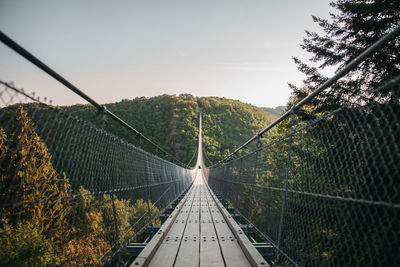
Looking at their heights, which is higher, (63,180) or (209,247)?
(63,180)

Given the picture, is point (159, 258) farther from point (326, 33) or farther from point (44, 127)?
point (326, 33)

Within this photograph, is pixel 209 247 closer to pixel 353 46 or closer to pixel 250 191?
pixel 250 191

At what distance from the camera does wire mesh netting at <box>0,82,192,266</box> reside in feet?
3.03

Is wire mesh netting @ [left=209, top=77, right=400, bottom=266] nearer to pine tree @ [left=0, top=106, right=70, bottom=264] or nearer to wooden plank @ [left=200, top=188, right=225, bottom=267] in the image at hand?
wooden plank @ [left=200, top=188, right=225, bottom=267]

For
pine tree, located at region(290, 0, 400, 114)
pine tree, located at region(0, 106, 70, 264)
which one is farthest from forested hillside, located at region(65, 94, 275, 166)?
pine tree, located at region(0, 106, 70, 264)

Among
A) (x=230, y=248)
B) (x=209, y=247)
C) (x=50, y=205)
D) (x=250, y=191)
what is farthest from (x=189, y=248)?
(x=50, y=205)

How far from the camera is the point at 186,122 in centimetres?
5384

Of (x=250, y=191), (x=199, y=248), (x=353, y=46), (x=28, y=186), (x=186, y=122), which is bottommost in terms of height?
(x=199, y=248)

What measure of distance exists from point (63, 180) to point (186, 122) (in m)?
52.9

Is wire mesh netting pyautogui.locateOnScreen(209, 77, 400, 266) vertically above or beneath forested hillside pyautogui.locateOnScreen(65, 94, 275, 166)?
beneath

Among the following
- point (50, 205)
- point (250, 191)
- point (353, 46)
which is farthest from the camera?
point (353, 46)

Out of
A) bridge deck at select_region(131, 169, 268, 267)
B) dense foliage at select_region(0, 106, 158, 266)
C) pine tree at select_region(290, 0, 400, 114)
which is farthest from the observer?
pine tree at select_region(290, 0, 400, 114)

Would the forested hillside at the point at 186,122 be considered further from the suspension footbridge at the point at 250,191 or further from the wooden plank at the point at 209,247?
the suspension footbridge at the point at 250,191

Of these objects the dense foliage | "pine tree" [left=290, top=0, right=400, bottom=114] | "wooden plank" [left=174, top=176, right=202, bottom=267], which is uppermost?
"pine tree" [left=290, top=0, right=400, bottom=114]
